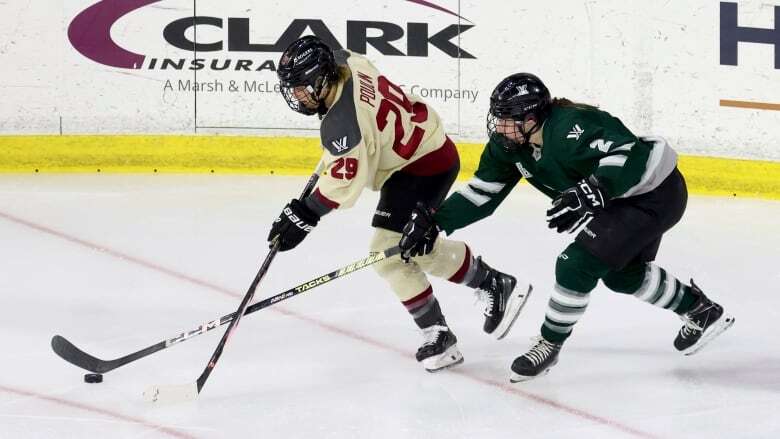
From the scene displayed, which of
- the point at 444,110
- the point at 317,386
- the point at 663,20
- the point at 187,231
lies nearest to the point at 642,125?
the point at 663,20

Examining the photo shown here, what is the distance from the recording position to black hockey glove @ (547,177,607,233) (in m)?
3.06

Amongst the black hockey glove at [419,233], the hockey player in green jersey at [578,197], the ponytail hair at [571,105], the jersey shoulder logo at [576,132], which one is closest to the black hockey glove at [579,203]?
the hockey player in green jersey at [578,197]

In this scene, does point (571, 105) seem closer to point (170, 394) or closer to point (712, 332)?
point (712, 332)

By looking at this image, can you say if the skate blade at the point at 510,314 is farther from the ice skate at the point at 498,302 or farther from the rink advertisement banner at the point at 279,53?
the rink advertisement banner at the point at 279,53

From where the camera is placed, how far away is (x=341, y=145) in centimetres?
323

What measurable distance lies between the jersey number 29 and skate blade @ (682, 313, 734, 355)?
0.99 m

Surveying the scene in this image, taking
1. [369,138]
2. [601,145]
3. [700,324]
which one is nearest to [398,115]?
[369,138]

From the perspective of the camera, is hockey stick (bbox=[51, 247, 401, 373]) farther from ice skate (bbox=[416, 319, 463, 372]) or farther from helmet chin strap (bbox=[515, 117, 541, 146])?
helmet chin strap (bbox=[515, 117, 541, 146])

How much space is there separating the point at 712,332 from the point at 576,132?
817mm

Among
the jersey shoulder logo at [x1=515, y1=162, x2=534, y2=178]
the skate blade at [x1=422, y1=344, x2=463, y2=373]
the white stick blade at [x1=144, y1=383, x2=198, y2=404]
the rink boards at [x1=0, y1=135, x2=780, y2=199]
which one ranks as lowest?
the rink boards at [x1=0, y1=135, x2=780, y2=199]

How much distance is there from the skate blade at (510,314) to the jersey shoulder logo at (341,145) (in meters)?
0.80

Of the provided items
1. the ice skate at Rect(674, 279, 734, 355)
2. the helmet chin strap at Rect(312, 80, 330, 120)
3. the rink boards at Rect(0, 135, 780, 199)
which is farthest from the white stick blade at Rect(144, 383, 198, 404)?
the rink boards at Rect(0, 135, 780, 199)

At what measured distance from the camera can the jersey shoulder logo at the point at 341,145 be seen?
323cm

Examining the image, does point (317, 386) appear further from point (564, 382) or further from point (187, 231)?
point (187, 231)
